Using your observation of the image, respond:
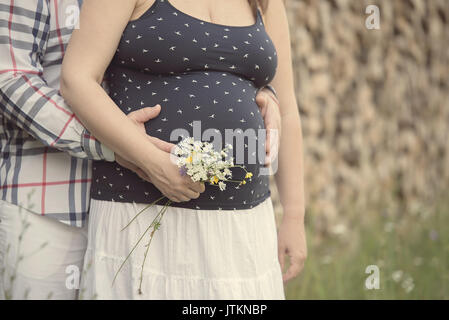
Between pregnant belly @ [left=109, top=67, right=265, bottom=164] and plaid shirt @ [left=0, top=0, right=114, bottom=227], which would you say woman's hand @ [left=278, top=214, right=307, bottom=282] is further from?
plaid shirt @ [left=0, top=0, right=114, bottom=227]

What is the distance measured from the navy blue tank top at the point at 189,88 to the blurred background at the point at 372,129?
6.12ft

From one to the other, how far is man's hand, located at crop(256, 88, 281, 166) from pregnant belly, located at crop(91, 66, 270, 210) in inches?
2.2

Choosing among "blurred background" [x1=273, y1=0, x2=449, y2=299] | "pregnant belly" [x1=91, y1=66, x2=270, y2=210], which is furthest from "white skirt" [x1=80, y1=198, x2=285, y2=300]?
"blurred background" [x1=273, y1=0, x2=449, y2=299]

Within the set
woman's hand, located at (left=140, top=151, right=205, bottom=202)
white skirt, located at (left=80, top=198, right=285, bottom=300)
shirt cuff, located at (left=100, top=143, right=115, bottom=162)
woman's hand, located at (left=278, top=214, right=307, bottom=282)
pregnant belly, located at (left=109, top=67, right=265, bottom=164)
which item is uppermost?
pregnant belly, located at (left=109, top=67, right=265, bottom=164)

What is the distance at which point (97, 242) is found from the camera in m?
1.42

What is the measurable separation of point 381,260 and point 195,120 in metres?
1.92

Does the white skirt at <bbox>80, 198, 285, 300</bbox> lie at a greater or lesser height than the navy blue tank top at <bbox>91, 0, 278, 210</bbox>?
lesser

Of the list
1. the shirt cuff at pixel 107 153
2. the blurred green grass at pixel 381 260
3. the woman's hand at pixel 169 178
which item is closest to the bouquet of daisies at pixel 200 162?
the woman's hand at pixel 169 178

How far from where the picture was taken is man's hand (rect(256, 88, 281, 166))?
151 cm

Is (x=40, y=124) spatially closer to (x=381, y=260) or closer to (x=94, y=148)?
(x=94, y=148)

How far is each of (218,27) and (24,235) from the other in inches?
31.2

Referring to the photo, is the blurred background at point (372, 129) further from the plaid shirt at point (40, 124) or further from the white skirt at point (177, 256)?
the plaid shirt at point (40, 124)

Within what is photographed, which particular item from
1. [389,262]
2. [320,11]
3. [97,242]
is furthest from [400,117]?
[97,242]

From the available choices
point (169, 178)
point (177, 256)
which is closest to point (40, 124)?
point (169, 178)
